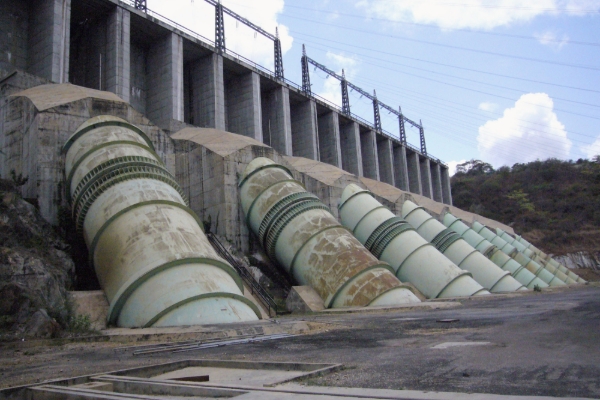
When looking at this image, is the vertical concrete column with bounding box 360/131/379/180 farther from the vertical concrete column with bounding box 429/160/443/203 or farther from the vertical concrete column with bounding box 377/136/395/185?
the vertical concrete column with bounding box 429/160/443/203

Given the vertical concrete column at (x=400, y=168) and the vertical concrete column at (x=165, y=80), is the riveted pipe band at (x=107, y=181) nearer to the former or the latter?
the vertical concrete column at (x=165, y=80)

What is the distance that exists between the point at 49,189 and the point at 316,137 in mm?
32399

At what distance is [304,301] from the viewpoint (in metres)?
16.3

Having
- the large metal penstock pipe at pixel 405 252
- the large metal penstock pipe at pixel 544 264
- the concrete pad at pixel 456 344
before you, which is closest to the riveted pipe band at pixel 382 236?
the large metal penstock pipe at pixel 405 252

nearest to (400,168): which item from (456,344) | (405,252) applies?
(405,252)

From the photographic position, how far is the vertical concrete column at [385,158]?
6128 cm

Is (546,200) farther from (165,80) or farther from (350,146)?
(165,80)

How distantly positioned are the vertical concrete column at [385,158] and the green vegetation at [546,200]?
22.9 meters

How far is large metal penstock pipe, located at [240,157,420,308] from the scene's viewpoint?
16.6 m

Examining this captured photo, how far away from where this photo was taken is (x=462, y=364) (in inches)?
206

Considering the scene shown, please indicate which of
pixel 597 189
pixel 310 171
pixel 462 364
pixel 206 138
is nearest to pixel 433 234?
pixel 310 171

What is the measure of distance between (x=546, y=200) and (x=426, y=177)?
2294cm

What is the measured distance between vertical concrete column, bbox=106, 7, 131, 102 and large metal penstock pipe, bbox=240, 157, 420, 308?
1343 centimetres

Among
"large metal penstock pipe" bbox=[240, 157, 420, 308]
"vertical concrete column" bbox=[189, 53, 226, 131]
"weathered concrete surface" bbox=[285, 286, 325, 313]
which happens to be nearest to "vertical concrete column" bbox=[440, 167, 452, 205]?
"vertical concrete column" bbox=[189, 53, 226, 131]
